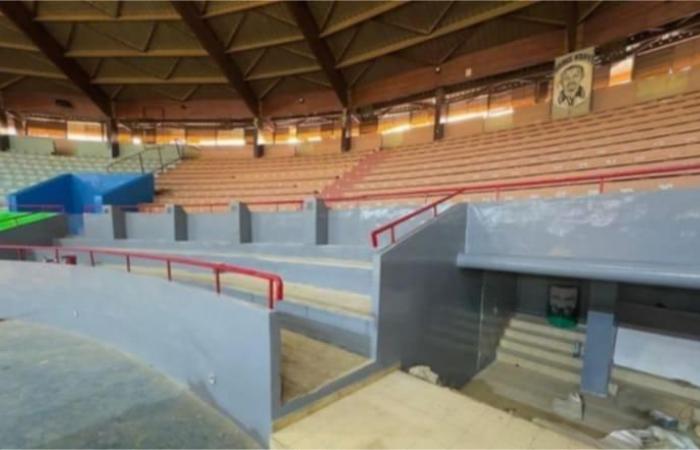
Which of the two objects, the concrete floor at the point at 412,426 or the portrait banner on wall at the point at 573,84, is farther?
the portrait banner on wall at the point at 573,84

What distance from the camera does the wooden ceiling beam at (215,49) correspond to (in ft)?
34.7

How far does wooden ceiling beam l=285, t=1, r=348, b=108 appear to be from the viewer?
10.3 metres

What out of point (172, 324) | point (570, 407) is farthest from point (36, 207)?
point (570, 407)

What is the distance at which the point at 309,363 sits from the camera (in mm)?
3006

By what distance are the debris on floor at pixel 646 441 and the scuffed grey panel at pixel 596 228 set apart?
163cm

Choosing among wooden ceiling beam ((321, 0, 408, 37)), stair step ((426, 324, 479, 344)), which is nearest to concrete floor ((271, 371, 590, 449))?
stair step ((426, 324, 479, 344))

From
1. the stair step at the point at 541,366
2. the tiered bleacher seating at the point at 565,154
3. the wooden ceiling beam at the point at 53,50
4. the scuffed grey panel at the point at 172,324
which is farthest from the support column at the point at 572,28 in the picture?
the wooden ceiling beam at the point at 53,50

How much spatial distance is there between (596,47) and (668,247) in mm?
8850

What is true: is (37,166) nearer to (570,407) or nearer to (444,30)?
(444,30)

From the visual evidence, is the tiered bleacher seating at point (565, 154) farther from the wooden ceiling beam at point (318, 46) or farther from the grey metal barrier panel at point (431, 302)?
the wooden ceiling beam at point (318, 46)

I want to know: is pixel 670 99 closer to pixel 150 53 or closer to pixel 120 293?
pixel 120 293

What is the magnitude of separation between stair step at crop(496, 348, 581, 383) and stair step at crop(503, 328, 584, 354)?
0.24 metres

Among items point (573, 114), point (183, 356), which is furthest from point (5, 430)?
point (573, 114)

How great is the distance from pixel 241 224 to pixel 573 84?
9.55 m
